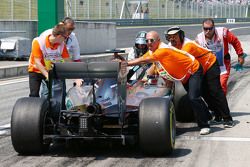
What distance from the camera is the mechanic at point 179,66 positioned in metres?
8.26

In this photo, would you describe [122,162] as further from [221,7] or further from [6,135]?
[221,7]

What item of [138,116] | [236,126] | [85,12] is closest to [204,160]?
[138,116]

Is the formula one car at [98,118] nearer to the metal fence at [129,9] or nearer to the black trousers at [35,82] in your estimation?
the black trousers at [35,82]

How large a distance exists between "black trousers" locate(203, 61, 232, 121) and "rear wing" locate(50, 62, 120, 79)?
8.44 feet

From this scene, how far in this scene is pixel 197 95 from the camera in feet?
29.6

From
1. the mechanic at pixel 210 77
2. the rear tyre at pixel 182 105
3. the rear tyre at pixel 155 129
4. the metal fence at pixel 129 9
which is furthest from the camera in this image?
the metal fence at pixel 129 9

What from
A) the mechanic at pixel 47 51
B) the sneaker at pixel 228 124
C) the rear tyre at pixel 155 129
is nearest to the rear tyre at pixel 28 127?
the mechanic at pixel 47 51

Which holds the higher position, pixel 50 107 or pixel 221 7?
pixel 221 7

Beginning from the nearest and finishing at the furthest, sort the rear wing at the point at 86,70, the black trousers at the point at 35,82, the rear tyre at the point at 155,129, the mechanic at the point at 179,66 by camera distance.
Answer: the rear tyre at the point at 155,129 < the rear wing at the point at 86,70 < the mechanic at the point at 179,66 < the black trousers at the point at 35,82

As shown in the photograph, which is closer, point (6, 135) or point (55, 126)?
point (55, 126)

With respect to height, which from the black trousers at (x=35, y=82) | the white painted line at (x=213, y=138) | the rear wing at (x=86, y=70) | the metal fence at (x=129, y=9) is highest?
the metal fence at (x=129, y=9)

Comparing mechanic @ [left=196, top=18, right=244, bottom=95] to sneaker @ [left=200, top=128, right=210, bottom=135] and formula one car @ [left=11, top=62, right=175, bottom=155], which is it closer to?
sneaker @ [left=200, top=128, right=210, bottom=135]

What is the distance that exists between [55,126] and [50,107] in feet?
1.13

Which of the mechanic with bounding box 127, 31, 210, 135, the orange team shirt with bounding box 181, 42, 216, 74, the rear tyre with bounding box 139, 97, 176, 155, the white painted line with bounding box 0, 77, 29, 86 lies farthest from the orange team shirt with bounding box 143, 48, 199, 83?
the white painted line with bounding box 0, 77, 29, 86
